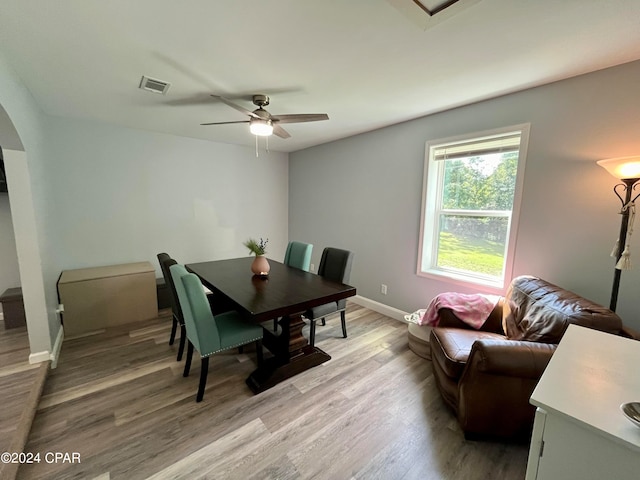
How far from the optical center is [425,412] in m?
1.90

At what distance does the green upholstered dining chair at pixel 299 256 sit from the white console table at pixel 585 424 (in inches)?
93.8

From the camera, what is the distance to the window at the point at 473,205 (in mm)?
2459

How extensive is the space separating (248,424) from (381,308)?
2237 mm

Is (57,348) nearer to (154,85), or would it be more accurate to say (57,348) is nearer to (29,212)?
(29,212)

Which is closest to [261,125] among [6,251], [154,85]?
[154,85]

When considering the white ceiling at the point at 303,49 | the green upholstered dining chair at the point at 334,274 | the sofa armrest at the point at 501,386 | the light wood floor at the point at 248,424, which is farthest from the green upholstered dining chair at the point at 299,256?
the sofa armrest at the point at 501,386

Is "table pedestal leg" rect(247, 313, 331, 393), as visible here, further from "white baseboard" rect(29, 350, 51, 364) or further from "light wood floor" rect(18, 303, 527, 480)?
"white baseboard" rect(29, 350, 51, 364)

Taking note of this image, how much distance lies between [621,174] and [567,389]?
5.14 ft

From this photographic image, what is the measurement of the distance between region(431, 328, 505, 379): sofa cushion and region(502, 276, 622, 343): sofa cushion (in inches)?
10.2

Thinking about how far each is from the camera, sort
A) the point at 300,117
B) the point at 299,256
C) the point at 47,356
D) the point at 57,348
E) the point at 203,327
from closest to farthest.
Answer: the point at 203,327 → the point at 300,117 → the point at 47,356 → the point at 57,348 → the point at 299,256

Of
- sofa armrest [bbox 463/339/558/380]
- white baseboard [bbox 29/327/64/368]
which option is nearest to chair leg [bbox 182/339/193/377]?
white baseboard [bbox 29/327/64/368]

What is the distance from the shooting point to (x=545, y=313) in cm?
171

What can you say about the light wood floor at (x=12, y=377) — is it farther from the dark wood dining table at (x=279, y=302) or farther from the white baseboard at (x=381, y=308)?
the white baseboard at (x=381, y=308)

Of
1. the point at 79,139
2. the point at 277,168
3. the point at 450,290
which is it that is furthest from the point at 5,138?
the point at 450,290
